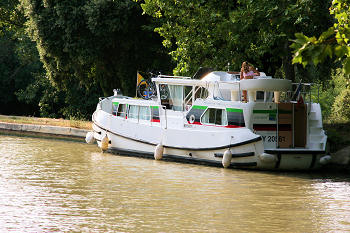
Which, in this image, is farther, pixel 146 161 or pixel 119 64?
pixel 119 64

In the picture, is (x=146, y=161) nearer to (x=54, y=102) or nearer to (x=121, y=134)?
(x=121, y=134)

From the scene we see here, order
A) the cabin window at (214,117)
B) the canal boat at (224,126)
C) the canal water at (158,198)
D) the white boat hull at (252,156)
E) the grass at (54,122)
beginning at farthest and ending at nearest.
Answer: the grass at (54,122) → the cabin window at (214,117) → the canal boat at (224,126) → the white boat hull at (252,156) → the canal water at (158,198)

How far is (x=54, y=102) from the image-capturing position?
142ft

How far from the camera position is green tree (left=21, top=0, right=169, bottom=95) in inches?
1196

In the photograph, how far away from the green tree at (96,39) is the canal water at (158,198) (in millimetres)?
10865

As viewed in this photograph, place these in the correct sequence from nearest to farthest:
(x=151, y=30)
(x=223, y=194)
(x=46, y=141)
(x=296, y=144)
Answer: (x=223, y=194) < (x=296, y=144) < (x=46, y=141) < (x=151, y=30)

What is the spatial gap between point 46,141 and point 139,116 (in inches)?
217

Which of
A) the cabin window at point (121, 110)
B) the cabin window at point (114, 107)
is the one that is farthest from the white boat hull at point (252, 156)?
the cabin window at point (114, 107)

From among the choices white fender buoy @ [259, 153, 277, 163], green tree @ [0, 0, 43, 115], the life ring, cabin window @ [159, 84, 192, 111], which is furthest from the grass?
white fender buoy @ [259, 153, 277, 163]

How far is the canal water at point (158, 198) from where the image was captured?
38.1ft

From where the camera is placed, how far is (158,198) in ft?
46.3

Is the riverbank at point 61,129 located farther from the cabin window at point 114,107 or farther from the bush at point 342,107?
the cabin window at point 114,107

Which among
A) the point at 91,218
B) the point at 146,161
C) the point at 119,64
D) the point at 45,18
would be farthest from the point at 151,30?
the point at 91,218

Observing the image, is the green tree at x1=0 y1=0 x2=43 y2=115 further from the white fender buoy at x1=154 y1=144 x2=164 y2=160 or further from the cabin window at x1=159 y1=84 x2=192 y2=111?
the white fender buoy at x1=154 y1=144 x2=164 y2=160
